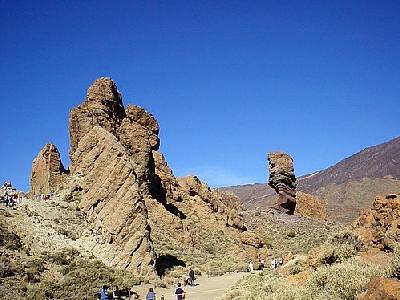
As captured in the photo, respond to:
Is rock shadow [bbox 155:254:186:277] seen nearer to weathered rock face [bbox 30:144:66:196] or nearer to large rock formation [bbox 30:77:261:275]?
large rock formation [bbox 30:77:261:275]

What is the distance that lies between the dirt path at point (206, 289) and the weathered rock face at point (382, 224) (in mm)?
8672

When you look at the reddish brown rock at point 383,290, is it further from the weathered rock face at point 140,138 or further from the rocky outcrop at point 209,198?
the rocky outcrop at point 209,198

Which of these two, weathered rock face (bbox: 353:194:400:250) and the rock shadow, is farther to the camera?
the rock shadow

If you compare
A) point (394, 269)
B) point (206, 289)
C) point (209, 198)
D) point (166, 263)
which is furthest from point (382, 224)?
point (209, 198)

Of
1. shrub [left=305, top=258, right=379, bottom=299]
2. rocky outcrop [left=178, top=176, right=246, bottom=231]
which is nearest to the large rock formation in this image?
rocky outcrop [left=178, top=176, right=246, bottom=231]

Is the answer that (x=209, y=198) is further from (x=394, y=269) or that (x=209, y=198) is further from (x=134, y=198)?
(x=394, y=269)

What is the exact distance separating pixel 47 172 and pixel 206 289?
23618 millimetres

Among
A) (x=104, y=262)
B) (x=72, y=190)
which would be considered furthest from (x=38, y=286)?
(x=72, y=190)

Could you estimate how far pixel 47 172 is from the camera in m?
42.4

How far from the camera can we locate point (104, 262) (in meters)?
26.3

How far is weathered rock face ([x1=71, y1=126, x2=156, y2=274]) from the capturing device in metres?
26.8

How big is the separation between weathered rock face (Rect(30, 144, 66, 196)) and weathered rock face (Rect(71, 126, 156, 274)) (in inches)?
326

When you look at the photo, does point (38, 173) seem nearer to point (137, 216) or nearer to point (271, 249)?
point (137, 216)

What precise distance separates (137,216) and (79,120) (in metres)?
15.7
